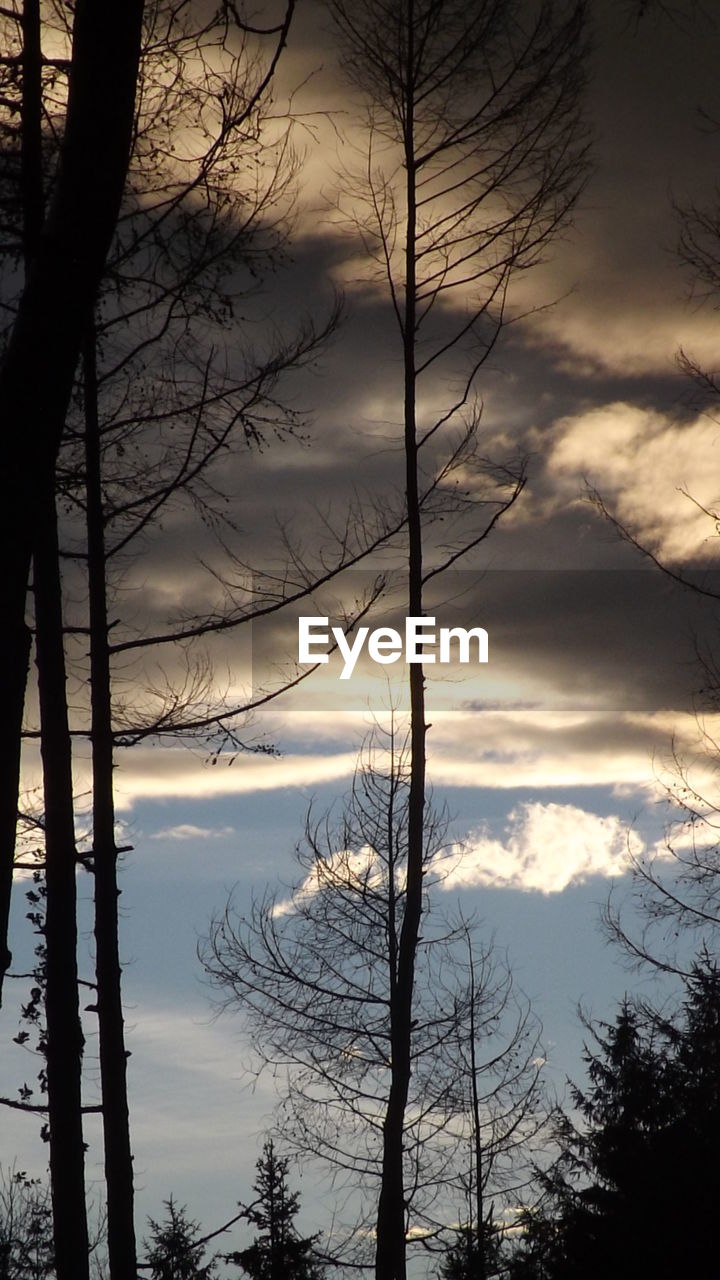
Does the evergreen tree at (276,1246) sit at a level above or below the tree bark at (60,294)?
below

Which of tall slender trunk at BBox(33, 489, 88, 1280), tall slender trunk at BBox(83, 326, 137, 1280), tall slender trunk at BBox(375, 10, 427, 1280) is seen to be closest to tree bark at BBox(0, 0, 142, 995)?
tall slender trunk at BBox(33, 489, 88, 1280)

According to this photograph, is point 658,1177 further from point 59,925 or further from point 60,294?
point 60,294

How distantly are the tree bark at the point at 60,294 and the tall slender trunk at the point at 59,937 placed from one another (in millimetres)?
4118

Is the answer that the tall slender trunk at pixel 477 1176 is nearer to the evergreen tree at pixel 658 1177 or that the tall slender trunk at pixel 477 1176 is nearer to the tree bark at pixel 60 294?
the evergreen tree at pixel 658 1177

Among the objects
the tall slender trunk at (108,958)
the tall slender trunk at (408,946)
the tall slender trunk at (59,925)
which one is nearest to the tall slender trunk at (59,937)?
the tall slender trunk at (59,925)

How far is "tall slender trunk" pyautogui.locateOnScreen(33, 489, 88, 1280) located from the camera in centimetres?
922

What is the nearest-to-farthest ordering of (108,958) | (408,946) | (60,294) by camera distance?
(60,294), (108,958), (408,946)

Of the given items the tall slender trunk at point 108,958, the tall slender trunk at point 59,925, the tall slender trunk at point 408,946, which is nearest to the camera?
the tall slender trunk at point 59,925

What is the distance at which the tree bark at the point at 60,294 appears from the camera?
4930 mm

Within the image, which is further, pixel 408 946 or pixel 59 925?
pixel 408 946

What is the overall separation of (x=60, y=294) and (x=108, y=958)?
257 inches

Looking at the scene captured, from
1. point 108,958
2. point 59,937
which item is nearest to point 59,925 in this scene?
point 59,937

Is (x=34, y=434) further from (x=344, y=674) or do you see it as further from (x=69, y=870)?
(x=344, y=674)

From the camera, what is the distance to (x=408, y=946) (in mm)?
11844
